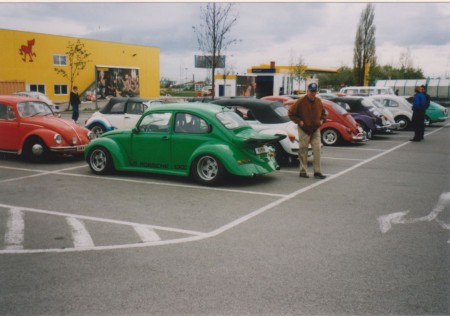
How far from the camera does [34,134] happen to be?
36.4ft

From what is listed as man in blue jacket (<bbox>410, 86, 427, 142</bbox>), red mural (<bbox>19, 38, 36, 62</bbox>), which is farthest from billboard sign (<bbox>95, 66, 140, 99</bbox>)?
man in blue jacket (<bbox>410, 86, 427, 142</bbox>)

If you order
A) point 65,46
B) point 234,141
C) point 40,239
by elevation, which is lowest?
point 40,239

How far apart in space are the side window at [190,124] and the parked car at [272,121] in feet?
7.45

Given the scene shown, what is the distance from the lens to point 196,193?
25.8ft

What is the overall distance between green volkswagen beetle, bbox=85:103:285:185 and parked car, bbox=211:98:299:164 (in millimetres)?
1570

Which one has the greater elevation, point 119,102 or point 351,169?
point 119,102

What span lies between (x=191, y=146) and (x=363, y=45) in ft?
162

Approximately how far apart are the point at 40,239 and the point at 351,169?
25.0ft

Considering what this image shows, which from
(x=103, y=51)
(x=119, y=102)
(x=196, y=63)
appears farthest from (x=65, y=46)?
(x=119, y=102)

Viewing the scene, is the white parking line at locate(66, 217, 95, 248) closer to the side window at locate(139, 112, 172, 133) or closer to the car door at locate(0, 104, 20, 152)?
the side window at locate(139, 112, 172, 133)

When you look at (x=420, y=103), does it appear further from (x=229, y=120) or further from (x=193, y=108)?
(x=193, y=108)

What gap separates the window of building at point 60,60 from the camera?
141ft

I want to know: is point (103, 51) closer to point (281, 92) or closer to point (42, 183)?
point (281, 92)

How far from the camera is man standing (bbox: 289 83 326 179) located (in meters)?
9.20
